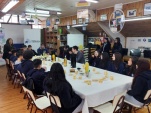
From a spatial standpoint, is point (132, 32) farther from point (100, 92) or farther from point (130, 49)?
point (100, 92)

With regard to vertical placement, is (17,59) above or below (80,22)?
below

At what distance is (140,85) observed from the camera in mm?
2221

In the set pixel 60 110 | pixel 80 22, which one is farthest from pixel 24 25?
pixel 60 110

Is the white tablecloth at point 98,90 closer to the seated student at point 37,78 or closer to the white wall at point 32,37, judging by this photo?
the seated student at point 37,78

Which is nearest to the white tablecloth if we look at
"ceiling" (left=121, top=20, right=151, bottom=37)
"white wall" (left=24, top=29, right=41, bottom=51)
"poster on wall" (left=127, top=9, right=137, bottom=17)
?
"poster on wall" (left=127, top=9, right=137, bottom=17)

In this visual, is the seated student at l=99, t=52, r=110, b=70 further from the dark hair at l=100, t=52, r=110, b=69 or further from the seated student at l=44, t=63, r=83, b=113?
the seated student at l=44, t=63, r=83, b=113

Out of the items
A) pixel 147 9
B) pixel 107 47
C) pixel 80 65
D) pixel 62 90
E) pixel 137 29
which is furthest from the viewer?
pixel 107 47

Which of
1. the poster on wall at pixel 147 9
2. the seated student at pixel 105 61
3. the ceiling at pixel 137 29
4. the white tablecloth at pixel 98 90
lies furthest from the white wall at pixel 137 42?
the white tablecloth at pixel 98 90

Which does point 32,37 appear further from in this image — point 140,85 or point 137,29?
point 140,85

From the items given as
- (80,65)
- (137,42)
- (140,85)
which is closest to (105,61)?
(80,65)

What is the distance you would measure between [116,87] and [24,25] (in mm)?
7330

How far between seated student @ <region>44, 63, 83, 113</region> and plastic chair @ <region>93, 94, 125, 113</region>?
0.31 metres

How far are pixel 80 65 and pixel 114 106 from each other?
1975 mm

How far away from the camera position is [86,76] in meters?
2.84
